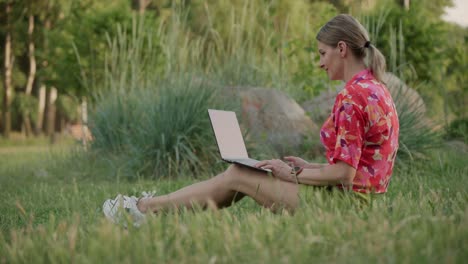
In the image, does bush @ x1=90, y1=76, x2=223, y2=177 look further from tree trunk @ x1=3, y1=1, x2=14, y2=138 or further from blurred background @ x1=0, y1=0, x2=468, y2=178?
tree trunk @ x1=3, y1=1, x2=14, y2=138

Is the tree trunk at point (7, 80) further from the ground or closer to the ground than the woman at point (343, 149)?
closer to the ground

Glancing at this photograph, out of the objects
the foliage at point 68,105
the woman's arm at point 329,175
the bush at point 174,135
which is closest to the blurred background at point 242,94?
the bush at point 174,135

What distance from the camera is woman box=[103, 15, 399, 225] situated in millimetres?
3098

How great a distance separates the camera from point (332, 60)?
3.35 m

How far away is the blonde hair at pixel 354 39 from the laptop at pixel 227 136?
0.77 m

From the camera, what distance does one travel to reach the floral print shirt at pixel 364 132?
10.1 ft

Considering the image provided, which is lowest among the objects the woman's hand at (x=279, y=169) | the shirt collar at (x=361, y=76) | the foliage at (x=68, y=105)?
the foliage at (x=68, y=105)

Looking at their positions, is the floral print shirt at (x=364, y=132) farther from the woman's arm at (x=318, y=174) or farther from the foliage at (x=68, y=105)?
the foliage at (x=68, y=105)

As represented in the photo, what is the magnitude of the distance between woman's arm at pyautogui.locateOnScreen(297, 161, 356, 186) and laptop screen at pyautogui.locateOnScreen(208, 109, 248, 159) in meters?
0.53

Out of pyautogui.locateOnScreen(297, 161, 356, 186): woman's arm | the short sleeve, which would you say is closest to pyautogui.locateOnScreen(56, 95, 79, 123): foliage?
pyautogui.locateOnScreen(297, 161, 356, 186): woman's arm

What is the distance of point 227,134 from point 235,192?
1.36 ft

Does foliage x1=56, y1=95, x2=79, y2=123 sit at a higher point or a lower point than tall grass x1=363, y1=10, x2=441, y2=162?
lower

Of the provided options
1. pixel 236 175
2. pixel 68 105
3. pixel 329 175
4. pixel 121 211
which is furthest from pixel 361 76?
pixel 68 105

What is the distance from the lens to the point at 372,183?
3250 mm
